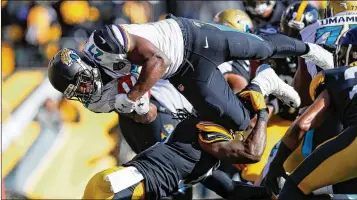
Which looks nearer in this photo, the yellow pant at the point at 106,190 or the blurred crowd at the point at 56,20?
the yellow pant at the point at 106,190

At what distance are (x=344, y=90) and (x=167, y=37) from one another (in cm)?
104

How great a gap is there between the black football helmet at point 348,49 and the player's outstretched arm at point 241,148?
2.03 feet

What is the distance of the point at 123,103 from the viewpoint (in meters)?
4.54

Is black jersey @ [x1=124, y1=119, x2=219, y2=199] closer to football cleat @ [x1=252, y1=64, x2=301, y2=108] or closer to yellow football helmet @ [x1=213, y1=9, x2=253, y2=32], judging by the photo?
football cleat @ [x1=252, y1=64, x2=301, y2=108]

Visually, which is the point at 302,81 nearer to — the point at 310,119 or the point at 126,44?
the point at 310,119

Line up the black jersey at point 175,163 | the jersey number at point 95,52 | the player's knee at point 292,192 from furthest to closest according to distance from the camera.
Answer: the black jersey at point 175,163 → the jersey number at point 95,52 → the player's knee at point 292,192

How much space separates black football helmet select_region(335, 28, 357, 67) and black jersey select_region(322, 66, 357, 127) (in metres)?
0.15

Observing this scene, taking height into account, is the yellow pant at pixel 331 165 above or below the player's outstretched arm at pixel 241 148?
above

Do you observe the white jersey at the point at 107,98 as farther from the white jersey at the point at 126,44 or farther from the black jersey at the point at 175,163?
the black jersey at the point at 175,163

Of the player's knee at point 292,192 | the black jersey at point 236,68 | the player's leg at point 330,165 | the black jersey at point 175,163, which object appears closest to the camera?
the player's leg at point 330,165

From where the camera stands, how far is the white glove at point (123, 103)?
4.53 meters

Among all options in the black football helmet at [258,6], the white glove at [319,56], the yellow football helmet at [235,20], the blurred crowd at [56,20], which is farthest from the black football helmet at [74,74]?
the black football helmet at [258,6]

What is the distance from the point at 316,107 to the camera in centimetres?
451

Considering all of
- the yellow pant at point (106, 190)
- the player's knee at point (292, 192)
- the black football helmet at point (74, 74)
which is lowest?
the yellow pant at point (106, 190)
